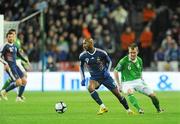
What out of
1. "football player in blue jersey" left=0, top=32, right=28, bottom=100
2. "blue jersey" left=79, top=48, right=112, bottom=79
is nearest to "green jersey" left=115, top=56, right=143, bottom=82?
"blue jersey" left=79, top=48, right=112, bottom=79

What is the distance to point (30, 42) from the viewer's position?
32.7m

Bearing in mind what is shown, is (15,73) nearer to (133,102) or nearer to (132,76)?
(132,76)

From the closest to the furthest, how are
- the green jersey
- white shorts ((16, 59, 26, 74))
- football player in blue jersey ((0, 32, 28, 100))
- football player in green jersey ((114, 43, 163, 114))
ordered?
football player in green jersey ((114, 43, 163, 114)) < the green jersey < football player in blue jersey ((0, 32, 28, 100)) < white shorts ((16, 59, 26, 74))

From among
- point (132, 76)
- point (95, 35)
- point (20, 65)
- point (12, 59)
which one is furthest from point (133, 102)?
point (95, 35)

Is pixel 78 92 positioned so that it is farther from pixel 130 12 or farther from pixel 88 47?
pixel 88 47

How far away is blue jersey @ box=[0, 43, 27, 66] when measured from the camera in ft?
75.6

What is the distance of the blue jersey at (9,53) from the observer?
23031mm

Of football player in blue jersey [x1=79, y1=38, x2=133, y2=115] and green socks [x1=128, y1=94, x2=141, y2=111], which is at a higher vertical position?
football player in blue jersey [x1=79, y1=38, x2=133, y2=115]

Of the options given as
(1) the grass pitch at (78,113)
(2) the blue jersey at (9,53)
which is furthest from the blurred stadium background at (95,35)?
(2) the blue jersey at (9,53)

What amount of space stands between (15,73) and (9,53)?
692 mm

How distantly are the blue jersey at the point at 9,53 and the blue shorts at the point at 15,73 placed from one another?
0.16 metres

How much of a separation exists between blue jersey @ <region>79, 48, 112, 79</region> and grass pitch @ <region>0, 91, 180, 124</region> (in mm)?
1045

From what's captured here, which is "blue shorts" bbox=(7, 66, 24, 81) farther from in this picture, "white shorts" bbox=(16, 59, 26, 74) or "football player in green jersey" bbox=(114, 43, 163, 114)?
"football player in green jersey" bbox=(114, 43, 163, 114)

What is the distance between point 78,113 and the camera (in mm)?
18641
